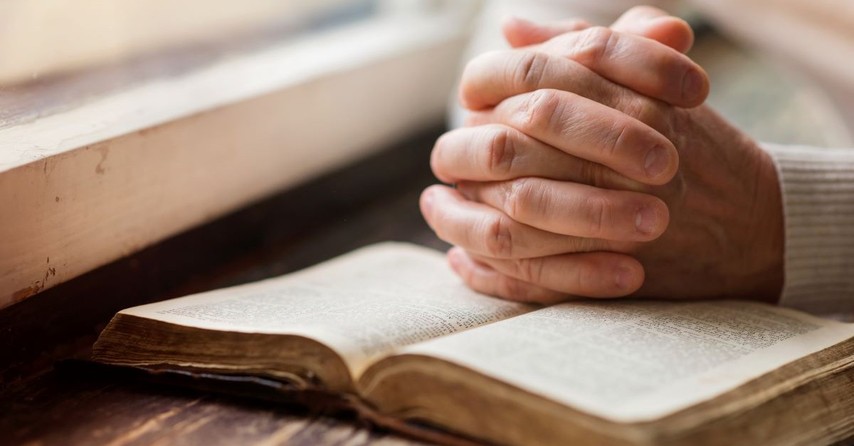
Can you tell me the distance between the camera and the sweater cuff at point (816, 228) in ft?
2.72

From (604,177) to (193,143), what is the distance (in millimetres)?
470

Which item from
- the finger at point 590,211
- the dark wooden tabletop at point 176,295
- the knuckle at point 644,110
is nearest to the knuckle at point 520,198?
the finger at point 590,211

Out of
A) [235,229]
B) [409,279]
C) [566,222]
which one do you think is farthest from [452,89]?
[566,222]

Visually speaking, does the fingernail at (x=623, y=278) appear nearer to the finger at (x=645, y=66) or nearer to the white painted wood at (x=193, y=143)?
the finger at (x=645, y=66)

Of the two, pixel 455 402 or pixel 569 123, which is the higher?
pixel 569 123

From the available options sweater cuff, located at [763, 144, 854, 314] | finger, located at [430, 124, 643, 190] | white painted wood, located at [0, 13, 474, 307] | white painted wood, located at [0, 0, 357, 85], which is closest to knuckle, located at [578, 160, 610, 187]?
finger, located at [430, 124, 643, 190]

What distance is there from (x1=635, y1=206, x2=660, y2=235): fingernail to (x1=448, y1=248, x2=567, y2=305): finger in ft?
0.34

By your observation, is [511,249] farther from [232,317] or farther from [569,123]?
[232,317]

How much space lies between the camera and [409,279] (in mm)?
842

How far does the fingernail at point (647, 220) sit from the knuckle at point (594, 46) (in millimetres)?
144

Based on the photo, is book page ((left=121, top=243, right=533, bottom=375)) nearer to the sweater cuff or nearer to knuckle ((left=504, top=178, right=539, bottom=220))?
knuckle ((left=504, top=178, right=539, bottom=220))

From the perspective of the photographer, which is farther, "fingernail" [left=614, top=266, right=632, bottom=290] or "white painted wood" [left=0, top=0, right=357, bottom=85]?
"white painted wood" [left=0, top=0, right=357, bottom=85]

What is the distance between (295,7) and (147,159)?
63cm

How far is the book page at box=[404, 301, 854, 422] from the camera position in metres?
0.51
